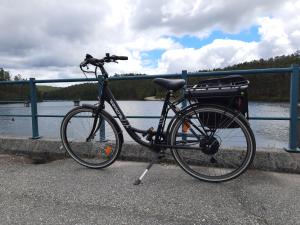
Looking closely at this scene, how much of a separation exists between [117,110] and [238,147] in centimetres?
159

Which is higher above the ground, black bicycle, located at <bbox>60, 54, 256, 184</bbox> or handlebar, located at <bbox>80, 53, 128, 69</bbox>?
handlebar, located at <bbox>80, 53, 128, 69</bbox>

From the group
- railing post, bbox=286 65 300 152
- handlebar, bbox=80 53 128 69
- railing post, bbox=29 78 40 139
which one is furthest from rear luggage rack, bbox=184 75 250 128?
railing post, bbox=29 78 40 139

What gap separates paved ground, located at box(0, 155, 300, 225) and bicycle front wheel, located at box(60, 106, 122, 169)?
9.2 inches

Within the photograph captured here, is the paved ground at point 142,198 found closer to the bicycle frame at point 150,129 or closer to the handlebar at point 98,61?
the bicycle frame at point 150,129

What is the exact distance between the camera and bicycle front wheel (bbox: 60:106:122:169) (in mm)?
3832


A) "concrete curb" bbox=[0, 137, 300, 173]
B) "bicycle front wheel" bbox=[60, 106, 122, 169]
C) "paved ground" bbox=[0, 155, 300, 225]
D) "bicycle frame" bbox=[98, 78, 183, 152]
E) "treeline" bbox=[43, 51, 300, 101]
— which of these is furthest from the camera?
"treeline" bbox=[43, 51, 300, 101]

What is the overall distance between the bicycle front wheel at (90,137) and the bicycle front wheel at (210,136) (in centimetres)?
83

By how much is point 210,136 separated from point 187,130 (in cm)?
28

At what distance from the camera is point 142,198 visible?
2840mm

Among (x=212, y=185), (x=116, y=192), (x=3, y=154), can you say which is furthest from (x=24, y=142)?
(x=212, y=185)

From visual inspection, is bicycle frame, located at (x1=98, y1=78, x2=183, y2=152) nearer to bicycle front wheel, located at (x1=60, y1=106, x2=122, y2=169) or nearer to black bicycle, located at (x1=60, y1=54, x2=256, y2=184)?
black bicycle, located at (x1=60, y1=54, x2=256, y2=184)

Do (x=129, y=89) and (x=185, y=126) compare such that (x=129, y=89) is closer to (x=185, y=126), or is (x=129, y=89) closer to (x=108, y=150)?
(x=108, y=150)

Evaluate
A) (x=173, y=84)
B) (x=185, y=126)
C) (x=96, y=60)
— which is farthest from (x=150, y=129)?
(x=96, y=60)

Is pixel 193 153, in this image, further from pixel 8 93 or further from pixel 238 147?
pixel 8 93
